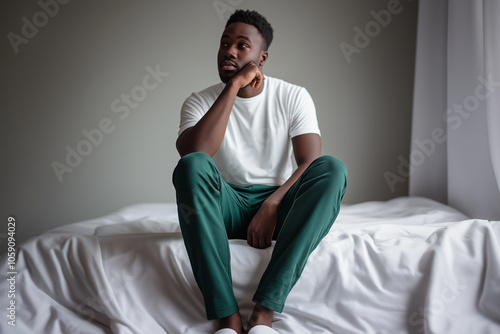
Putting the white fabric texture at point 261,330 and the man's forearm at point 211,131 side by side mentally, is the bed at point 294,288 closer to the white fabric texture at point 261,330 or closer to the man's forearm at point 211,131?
the white fabric texture at point 261,330

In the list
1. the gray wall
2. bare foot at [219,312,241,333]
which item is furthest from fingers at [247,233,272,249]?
the gray wall

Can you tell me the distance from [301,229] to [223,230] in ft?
0.66

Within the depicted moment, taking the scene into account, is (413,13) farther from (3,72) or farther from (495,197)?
(3,72)

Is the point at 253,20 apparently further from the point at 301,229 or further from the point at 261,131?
the point at 301,229

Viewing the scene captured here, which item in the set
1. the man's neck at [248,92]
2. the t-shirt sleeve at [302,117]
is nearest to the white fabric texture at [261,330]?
the t-shirt sleeve at [302,117]

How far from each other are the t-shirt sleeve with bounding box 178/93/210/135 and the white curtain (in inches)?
45.7

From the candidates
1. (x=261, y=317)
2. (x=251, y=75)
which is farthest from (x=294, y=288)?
(x=251, y=75)

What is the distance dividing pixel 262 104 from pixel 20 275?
952 mm

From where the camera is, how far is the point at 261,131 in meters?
1.59

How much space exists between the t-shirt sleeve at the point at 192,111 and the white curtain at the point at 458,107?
1.16m

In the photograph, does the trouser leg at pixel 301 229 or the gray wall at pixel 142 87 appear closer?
the trouser leg at pixel 301 229

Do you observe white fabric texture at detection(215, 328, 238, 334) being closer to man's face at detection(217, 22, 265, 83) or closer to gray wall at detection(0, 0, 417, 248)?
man's face at detection(217, 22, 265, 83)

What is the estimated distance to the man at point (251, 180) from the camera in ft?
3.52

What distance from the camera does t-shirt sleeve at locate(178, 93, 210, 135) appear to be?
158 centimetres
